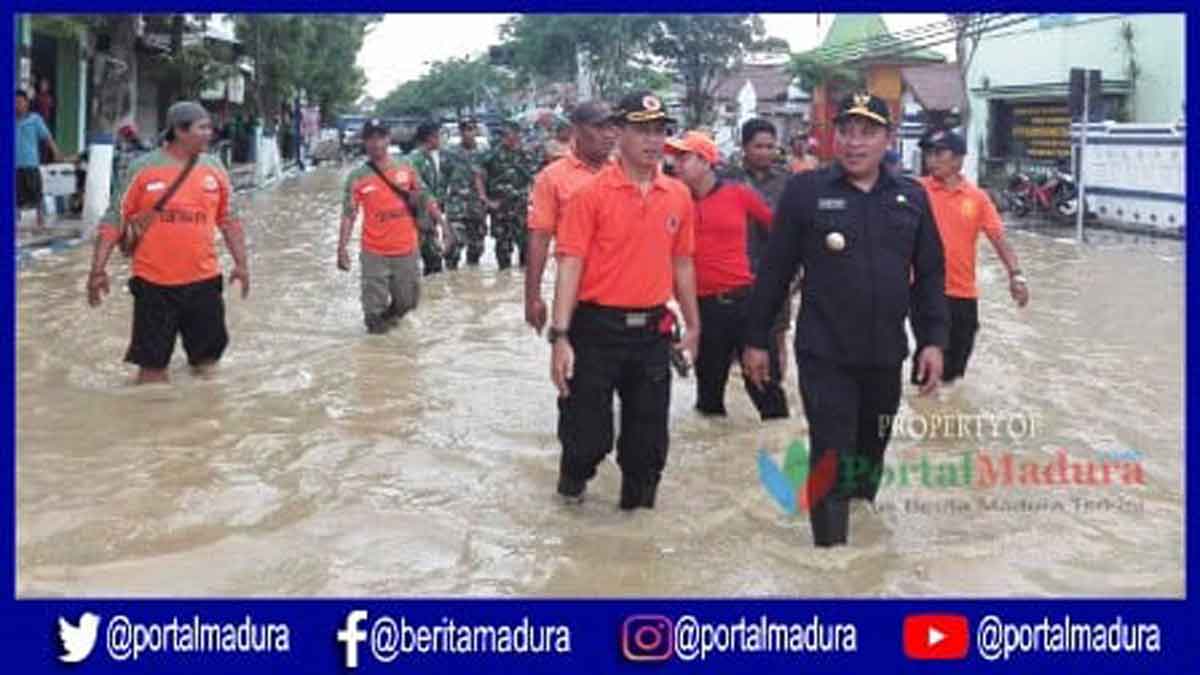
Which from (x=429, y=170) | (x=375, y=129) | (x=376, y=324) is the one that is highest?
(x=375, y=129)

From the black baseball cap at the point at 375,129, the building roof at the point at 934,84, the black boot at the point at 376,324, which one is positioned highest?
the building roof at the point at 934,84

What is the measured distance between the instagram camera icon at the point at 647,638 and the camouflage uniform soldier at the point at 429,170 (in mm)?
6938

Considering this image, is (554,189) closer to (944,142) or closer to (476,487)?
(476,487)

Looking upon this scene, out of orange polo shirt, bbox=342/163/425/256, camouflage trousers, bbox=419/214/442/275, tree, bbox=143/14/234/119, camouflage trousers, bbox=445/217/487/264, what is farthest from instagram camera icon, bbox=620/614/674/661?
tree, bbox=143/14/234/119

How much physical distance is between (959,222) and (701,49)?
36.1 metres

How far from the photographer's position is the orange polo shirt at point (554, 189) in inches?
235

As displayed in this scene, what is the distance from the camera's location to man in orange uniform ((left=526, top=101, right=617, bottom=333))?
5.81 m

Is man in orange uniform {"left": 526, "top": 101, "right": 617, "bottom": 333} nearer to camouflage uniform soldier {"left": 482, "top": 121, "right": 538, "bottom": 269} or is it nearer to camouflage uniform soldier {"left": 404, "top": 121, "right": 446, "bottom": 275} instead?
camouflage uniform soldier {"left": 404, "top": 121, "right": 446, "bottom": 275}

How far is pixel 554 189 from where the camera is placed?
20.4 feet

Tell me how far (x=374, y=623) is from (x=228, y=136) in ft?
109

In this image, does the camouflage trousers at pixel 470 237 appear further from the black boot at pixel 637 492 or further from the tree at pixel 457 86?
the tree at pixel 457 86

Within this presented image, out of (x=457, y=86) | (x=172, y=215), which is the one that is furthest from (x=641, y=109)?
(x=457, y=86)

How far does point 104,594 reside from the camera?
453 cm
